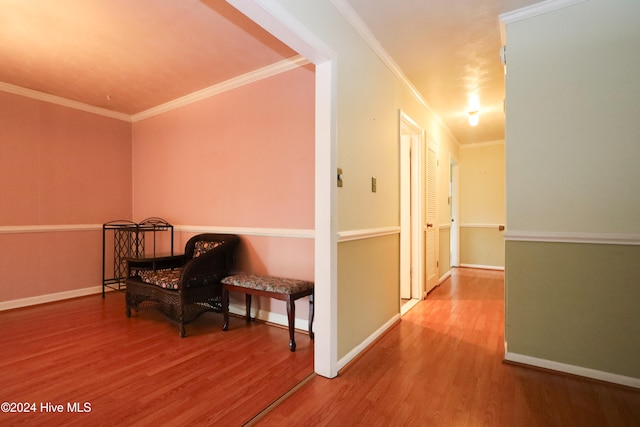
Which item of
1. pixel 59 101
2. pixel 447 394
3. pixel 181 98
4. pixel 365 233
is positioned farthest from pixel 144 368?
pixel 59 101

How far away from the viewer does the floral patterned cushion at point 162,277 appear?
2.73 meters

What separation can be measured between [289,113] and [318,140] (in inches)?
41.2

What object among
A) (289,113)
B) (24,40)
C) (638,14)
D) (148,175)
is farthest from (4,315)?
(638,14)

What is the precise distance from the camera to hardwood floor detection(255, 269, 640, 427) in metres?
1.57

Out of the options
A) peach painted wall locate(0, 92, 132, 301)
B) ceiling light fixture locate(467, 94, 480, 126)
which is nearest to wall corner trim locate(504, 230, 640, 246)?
ceiling light fixture locate(467, 94, 480, 126)

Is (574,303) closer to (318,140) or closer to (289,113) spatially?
(318,140)

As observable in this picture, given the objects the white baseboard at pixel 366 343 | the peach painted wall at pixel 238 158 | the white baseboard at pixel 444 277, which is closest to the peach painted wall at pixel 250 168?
the peach painted wall at pixel 238 158

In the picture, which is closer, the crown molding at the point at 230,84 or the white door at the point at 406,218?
the crown molding at the point at 230,84

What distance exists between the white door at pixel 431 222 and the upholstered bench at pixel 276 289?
80.1 inches

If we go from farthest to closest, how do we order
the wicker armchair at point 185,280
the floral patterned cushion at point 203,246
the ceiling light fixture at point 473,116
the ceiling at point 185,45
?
the ceiling light fixture at point 473,116 → the floral patterned cushion at point 203,246 → the wicker armchair at point 185,280 → the ceiling at point 185,45

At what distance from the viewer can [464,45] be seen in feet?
8.32

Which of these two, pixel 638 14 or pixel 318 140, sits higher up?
pixel 638 14

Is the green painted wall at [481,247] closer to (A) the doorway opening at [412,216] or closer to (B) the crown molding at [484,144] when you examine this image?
(B) the crown molding at [484,144]

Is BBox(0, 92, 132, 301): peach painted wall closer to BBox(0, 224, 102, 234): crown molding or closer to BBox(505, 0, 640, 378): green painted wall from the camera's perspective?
BBox(0, 224, 102, 234): crown molding
